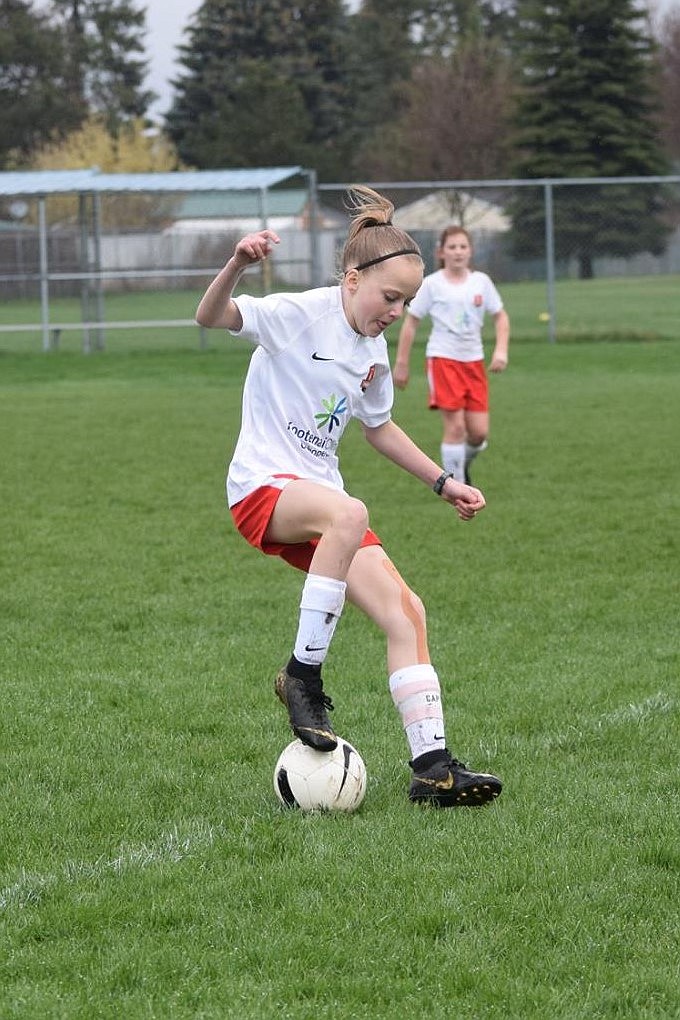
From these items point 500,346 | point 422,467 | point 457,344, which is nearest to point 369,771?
point 422,467

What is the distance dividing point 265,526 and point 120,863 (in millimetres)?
1113

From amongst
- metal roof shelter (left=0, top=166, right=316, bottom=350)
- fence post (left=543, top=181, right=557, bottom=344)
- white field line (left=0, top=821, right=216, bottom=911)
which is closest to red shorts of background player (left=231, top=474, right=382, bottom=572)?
white field line (left=0, top=821, right=216, bottom=911)

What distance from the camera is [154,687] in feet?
19.0

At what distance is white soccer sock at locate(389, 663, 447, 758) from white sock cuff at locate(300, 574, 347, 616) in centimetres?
31

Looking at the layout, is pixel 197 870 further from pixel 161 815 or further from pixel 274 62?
pixel 274 62

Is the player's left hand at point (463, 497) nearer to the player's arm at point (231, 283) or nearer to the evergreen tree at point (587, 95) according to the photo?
the player's arm at point (231, 283)

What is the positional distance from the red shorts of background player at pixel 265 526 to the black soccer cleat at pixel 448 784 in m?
0.68

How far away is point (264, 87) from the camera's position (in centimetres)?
6625

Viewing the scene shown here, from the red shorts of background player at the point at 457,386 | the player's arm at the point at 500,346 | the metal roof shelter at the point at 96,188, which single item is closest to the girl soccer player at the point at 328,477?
the player's arm at the point at 500,346

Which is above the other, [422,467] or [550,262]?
[550,262]

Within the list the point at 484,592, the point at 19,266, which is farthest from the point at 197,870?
the point at 19,266

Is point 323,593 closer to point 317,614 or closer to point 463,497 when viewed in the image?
point 317,614

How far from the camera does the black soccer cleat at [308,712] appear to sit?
4.36 meters

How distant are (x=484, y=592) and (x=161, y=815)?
11.5 feet
